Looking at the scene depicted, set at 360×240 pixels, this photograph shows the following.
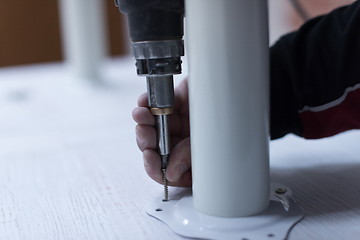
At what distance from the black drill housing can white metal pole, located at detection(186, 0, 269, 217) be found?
0.6 inches

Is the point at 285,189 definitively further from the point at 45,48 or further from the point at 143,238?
the point at 45,48

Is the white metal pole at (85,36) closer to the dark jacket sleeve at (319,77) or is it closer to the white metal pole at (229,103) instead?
the dark jacket sleeve at (319,77)

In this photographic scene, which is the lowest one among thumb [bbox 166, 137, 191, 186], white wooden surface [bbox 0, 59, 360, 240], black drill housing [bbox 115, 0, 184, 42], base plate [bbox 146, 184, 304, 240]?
white wooden surface [bbox 0, 59, 360, 240]

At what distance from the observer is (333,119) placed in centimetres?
44

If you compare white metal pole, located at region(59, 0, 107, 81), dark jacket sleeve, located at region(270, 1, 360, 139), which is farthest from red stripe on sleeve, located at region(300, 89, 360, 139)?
white metal pole, located at region(59, 0, 107, 81)

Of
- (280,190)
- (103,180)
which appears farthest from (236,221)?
(103,180)

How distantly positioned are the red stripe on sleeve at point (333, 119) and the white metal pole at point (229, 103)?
15 cm

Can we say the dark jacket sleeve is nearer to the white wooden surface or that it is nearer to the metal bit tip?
the white wooden surface

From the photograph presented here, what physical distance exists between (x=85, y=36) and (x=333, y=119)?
2.61 ft

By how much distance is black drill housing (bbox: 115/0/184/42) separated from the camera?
→ 0.30 meters

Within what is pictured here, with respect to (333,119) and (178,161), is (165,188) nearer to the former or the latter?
(178,161)

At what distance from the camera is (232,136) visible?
0.30m

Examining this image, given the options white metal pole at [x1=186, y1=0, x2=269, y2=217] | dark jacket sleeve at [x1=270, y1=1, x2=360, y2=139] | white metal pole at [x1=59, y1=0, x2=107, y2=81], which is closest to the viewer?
white metal pole at [x1=186, y1=0, x2=269, y2=217]

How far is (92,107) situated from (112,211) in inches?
21.7
